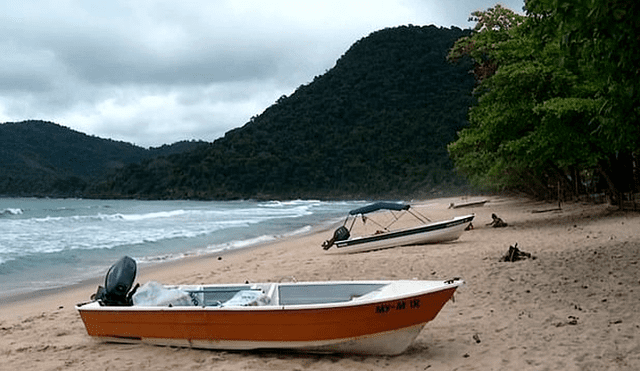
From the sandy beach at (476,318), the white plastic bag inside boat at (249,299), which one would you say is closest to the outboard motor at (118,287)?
the sandy beach at (476,318)

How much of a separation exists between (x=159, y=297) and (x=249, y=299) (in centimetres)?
125

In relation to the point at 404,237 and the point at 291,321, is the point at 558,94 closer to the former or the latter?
the point at 404,237

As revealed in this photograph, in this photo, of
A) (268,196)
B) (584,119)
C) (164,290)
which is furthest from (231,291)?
(268,196)

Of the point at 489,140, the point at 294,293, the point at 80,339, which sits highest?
the point at 489,140

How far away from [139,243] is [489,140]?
50.3ft

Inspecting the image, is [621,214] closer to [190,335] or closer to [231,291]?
[231,291]

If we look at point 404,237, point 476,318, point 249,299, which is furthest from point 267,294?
point 404,237

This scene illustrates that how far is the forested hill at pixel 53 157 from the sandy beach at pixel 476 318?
417 ft

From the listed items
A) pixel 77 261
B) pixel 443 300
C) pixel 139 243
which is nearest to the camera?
pixel 443 300

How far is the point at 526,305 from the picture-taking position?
771 centimetres

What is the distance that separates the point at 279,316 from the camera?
621 cm

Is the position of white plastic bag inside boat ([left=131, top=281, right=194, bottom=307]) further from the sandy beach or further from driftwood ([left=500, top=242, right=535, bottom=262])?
driftwood ([left=500, top=242, right=535, bottom=262])

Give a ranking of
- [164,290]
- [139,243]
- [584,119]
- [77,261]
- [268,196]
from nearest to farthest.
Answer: [164,290] → [584,119] → [77,261] → [139,243] → [268,196]

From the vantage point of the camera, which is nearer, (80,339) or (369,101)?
(80,339)
